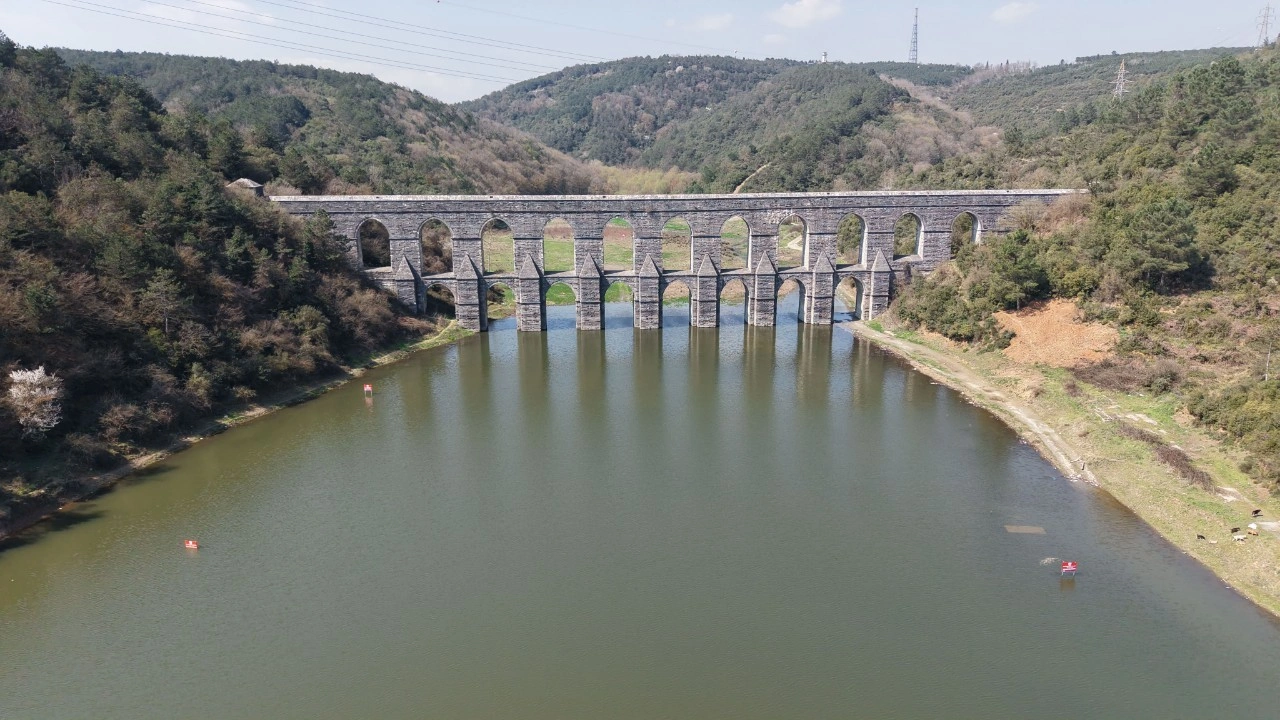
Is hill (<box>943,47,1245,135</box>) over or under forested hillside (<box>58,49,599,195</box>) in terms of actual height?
over

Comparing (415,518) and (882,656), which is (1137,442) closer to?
(882,656)

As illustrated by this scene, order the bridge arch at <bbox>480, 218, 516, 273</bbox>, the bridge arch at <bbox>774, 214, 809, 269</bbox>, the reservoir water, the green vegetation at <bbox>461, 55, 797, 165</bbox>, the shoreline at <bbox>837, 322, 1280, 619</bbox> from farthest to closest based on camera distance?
the green vegetation at <bbox>461, 55, 797, 165</bbox>, the bridge arch at <bbox>480, 218, 516, 273</bbox>, the bridge arch at <bbox>774, 214, 809, 269</bbox>, the shoreline at <bbox>837, 322, 1280, 619</bbox>, the reservoir water

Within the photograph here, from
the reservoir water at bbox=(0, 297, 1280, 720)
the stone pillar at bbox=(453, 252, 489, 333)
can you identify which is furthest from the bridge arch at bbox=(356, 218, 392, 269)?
the reservoir water at bbox=(0, 297, 1280, 720)

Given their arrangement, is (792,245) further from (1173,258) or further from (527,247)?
(1173,258)

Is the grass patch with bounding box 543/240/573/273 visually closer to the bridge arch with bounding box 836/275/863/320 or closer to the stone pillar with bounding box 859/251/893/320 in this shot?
the bridge arch with bounding box 836/275/863/320

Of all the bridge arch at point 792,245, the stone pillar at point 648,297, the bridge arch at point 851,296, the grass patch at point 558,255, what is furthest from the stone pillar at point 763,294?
the grass patch at point 558,255

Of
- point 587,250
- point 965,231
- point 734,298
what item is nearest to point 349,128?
point 587,250

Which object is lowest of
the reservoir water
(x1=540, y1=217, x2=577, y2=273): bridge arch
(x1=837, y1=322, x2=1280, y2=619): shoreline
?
the reservoir water
